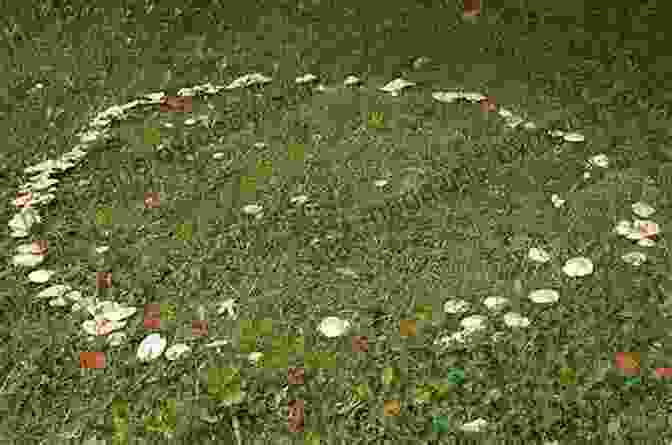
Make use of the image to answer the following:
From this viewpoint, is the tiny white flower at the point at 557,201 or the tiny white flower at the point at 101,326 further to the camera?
the tiny white flower at the point at 557,201

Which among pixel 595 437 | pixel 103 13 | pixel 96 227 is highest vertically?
pixel 103 13

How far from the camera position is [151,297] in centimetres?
480

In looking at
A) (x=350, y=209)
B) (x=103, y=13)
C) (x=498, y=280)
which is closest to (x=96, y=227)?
(x=350, y=209)

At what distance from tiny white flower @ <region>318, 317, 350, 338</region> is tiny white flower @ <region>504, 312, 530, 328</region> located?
0.92 m

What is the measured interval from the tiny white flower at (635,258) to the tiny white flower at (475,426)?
62.6 inches

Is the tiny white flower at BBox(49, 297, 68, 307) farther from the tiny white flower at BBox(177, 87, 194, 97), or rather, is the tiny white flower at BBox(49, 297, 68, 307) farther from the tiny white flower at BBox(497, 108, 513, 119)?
the tiny white flower at BBox(497, 108, 513, 119)

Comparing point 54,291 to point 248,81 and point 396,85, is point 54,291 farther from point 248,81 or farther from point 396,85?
point 396,85

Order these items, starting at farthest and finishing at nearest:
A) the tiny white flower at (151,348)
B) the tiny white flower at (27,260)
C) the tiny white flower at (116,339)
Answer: the tiny white flower at (27,260)
the tiny white flower at (116,339)
the tiny white flower at (151,348)

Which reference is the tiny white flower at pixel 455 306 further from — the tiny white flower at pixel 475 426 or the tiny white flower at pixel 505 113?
the tiny white flower at pixel 505 113

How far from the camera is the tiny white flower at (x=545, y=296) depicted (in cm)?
429

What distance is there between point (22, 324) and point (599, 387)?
11.3 ft

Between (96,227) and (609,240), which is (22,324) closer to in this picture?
(96,227)

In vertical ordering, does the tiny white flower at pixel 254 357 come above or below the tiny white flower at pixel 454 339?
above

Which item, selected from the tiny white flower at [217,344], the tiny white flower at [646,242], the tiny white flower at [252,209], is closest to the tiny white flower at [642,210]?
the tiny white flower at [646,242]
